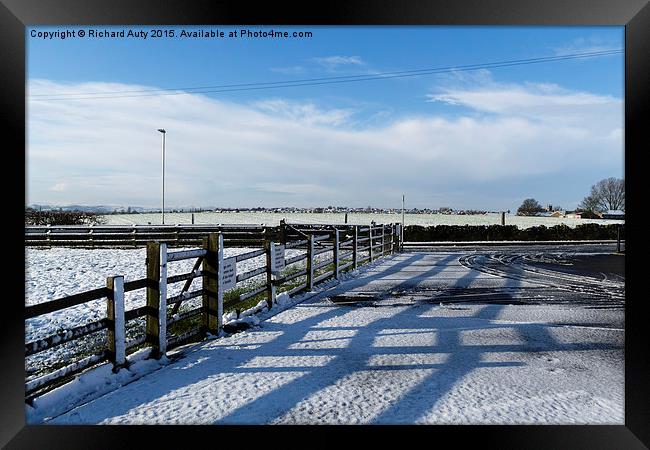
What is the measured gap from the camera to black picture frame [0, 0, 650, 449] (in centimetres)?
359

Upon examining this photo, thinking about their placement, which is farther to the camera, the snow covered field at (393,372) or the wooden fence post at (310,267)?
the wooden fence post at (310,267)

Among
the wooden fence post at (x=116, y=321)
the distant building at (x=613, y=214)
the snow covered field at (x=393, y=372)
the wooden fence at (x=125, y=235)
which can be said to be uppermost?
the distant building at (x=613, y=214)

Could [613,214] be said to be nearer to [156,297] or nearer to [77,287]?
[77,287]

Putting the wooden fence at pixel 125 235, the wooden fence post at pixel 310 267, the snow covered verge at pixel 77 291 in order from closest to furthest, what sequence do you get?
the snow covered verge at pixel 77 291 < the wooden fence post at pixel 310 267 < the wooden fence at pixel 125 235

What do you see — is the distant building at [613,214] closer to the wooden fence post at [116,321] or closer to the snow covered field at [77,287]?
the snow covered field at [77,287]

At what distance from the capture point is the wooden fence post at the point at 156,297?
532 centimetres

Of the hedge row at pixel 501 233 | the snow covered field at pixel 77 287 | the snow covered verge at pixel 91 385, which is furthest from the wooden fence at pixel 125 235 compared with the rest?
the snow covered verge at pixel 91 385

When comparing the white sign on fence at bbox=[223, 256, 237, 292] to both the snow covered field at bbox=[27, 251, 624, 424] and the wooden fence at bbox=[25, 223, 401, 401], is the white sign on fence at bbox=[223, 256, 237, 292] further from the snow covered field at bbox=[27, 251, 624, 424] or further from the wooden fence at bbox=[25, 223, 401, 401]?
the snow covered field at bbox=[27, 251, 624, 424]

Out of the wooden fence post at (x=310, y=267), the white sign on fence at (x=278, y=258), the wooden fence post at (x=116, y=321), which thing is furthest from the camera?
the wooden fence post at (x=310, y=267)

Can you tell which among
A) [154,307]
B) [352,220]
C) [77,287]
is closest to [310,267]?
[154,307]

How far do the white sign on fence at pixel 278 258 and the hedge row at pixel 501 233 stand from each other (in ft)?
78.2

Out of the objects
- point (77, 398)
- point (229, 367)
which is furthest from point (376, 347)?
point (77, 398)
